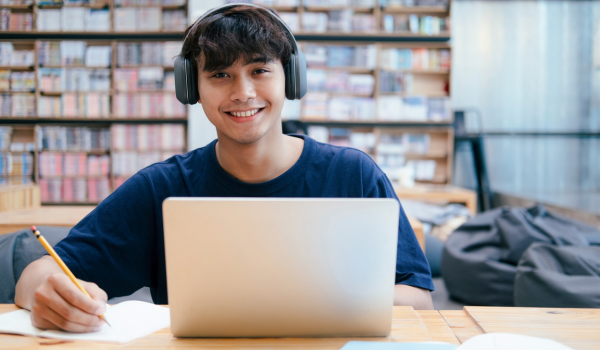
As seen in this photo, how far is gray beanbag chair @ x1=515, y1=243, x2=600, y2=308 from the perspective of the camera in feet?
5.00

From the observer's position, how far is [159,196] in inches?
41.8

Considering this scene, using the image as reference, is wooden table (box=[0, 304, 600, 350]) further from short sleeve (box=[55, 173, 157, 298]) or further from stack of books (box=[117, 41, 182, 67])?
stack of books (box=[117, 41, 182, 67])

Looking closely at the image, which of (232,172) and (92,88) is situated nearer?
(232,172)

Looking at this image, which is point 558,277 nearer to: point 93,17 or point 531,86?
point 531,86

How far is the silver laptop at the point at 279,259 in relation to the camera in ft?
1.81

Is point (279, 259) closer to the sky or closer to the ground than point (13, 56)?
closer to the ground

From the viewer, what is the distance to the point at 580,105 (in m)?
4.26

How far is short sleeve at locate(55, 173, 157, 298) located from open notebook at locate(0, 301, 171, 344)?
0.67 feet

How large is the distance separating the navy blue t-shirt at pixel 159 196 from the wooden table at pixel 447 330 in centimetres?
20

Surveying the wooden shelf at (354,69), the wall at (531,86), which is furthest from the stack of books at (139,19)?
the wall at (531,86)

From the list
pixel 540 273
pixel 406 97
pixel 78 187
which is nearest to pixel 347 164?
pixel 540 273

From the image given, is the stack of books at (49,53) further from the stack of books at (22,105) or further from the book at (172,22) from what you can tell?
the book at (172,22)

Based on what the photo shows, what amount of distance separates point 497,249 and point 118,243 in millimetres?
1715

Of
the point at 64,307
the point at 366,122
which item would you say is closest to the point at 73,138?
the point at 366,122
